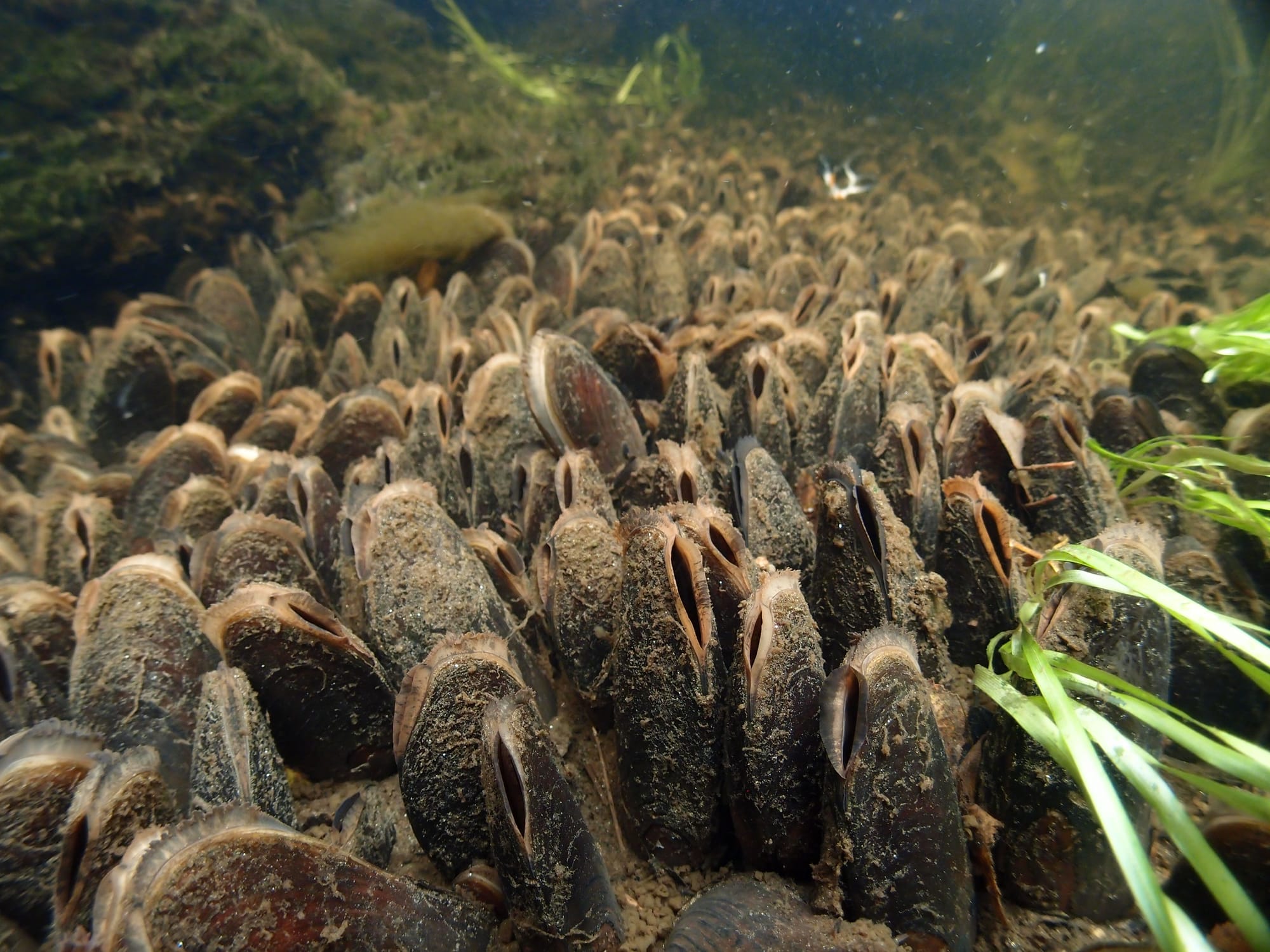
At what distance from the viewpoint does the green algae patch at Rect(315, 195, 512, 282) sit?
175 inches

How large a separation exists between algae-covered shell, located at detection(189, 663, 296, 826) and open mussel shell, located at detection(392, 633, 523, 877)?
0.82ft

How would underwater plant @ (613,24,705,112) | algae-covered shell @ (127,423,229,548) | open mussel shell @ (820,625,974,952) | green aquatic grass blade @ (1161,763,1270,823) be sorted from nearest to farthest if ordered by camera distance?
green aquatic grass blade @ (1161,763,1270,823) < open mussel shell @ (820,625,974,952) < algae-covered shell @ (127,423,229,548) < underwater plant @ (613,24,705,112)

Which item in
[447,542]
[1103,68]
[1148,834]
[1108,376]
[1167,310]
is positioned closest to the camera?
[1148,834]

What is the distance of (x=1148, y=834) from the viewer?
3.55ft

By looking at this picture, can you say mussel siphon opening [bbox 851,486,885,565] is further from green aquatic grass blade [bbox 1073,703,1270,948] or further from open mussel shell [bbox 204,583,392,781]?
open mussel shell [bbox 204,583,392,781]

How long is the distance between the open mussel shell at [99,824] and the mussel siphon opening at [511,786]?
0.64m

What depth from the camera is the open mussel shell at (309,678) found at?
128cm

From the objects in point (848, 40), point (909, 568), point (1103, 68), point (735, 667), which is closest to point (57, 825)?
point (735, 667)

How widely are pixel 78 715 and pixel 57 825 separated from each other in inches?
14.4

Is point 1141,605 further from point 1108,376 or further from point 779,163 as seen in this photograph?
point 779,163

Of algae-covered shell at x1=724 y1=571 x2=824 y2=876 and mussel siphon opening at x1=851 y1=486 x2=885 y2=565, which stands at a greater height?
mussel siphon opening at x1=851 y1=486 x2=885 y2=565

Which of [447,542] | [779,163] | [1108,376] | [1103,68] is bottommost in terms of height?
[447,542]

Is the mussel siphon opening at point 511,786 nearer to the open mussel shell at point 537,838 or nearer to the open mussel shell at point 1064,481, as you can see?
the open mussel shell at point 537,838

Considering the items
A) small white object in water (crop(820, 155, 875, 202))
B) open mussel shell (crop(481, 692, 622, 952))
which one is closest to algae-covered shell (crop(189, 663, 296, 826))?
open mussel shell (crop(481, 692, 622, 952))
